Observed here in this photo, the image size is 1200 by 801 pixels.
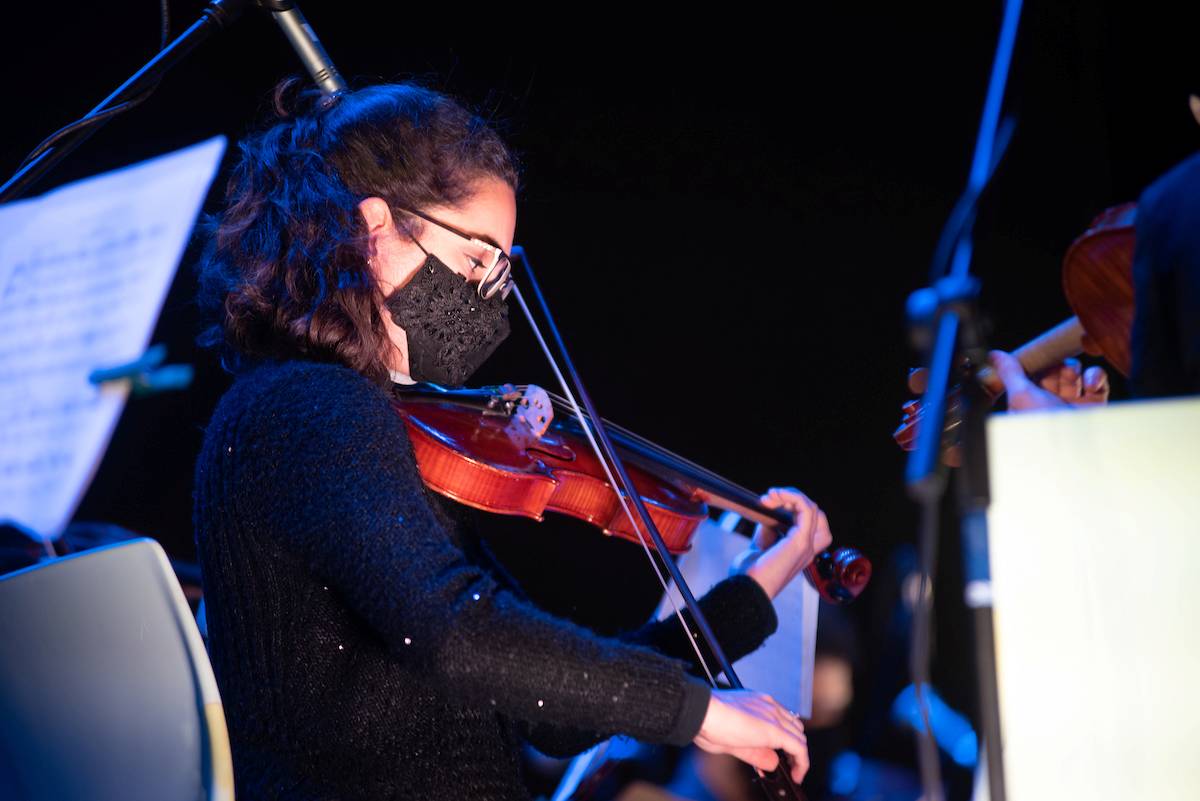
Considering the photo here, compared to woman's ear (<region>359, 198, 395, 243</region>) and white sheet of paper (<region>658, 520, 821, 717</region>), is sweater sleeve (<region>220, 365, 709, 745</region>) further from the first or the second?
white sheet of paper (<region>658, 520, 821, 717</region>)

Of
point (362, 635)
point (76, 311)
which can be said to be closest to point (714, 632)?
point (362, 635)

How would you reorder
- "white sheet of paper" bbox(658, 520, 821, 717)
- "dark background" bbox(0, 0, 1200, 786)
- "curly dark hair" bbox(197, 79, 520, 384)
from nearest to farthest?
"curly dark hair" bbox(197, 79, 520, 384) < "white sheet of paper" bbox(658, 520, 821, 717) < "dark background" bbox(0, 0, 1200, 786)

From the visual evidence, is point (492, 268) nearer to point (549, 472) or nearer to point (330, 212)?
point (330, 212)

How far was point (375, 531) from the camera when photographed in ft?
3.39

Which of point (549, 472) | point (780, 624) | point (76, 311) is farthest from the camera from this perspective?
point (76, 311)

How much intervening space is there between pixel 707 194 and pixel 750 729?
4.96 ft

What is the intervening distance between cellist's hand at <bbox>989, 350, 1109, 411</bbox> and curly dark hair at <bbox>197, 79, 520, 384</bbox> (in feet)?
2.40

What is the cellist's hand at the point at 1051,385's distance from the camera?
115 centimetres

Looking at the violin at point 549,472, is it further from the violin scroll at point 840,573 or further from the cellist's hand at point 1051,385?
A: the cellist's hand at point 1051,385

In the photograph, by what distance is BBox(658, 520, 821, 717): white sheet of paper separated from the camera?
1.90 metres

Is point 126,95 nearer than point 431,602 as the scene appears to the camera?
No

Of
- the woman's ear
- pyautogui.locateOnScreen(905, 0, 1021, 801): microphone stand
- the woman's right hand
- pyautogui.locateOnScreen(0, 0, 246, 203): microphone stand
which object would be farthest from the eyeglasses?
pyautogui.locateOnScreen(905, 0, 1021, 801): microphone stand

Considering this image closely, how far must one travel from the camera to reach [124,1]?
8.82 ft

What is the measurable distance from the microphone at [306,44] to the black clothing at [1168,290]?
3.77 feet
